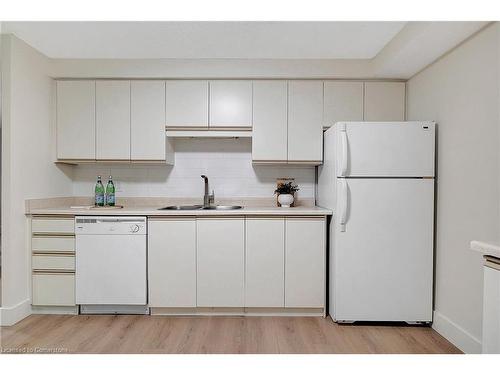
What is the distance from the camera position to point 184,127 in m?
3.34

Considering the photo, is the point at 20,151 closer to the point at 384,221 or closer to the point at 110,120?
the point at 110,120

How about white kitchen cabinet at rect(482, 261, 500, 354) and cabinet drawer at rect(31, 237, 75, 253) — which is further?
cabinet drawer at rect(31, 237, 75, 253)

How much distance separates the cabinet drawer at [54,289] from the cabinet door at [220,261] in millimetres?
1107

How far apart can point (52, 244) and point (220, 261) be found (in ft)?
4.76

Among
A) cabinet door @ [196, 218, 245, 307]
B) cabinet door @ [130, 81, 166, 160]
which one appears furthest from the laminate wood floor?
cabinet door @ [130, 81, 166, 160]

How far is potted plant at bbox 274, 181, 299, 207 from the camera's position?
3496mm

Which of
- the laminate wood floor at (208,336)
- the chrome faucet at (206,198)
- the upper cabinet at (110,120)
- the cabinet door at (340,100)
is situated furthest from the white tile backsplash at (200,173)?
the laminate wood floor at (208,336)

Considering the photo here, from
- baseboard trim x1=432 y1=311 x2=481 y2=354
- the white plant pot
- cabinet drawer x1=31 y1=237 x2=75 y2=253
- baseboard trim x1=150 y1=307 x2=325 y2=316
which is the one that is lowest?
baseboard trim x1=150 y1=307 x2=325 y2=316

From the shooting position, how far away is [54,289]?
3018mm

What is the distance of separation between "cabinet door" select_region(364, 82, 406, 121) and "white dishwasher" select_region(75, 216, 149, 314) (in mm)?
2326

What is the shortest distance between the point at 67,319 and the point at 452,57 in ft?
12.0

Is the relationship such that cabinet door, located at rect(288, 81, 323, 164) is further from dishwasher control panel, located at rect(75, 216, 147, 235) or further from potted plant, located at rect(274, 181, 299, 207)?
dishwasher control panel, located at rect(75, 216, 147, 235)

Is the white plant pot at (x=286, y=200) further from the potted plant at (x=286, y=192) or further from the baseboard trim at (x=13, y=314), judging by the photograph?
the baseboard trim at (x=13, y=314)

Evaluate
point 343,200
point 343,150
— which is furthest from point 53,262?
point 343,150
